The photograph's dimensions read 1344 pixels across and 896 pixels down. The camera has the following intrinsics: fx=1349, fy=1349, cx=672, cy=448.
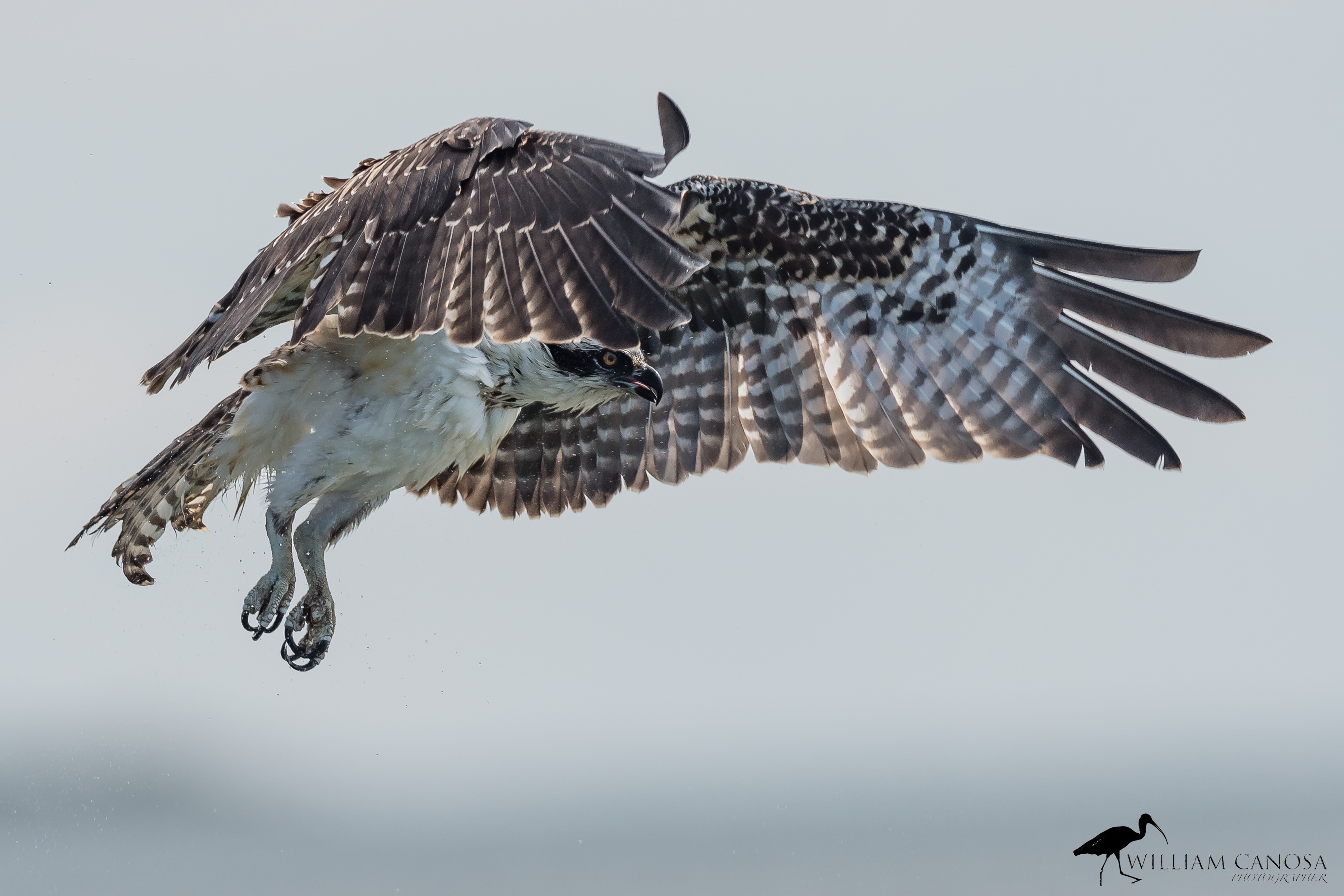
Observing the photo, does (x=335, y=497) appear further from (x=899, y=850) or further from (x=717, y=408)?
(x=899, y=850)

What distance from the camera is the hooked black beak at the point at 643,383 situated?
7.95 meters

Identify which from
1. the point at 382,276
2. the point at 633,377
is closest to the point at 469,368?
the point at 633,377

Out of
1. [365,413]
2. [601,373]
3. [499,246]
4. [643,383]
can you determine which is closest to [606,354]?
[601,373]

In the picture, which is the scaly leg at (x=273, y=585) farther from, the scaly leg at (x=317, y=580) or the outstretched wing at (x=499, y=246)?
the outstretched wing at (x=499, y=246)

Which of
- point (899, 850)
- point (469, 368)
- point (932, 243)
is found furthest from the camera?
point (899, 850)

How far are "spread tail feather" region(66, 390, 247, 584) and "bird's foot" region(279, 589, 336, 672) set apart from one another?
2.81ft

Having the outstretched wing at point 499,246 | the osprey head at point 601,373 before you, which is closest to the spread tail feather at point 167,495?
the outstretched wing at point 499,246

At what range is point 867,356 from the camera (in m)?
8.68

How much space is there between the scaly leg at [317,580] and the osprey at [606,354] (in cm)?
1

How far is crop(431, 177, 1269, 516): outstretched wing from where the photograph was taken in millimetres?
7914

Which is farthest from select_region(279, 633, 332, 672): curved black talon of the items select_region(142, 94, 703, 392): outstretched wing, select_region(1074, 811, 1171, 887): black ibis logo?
select_region(1074, 811, 1171, 887): black ibis logo

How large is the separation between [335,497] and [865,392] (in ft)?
11.0

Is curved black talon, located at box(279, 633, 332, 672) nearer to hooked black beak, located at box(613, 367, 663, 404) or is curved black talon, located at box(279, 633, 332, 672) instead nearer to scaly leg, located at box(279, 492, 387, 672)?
scaly leg, located at box(279, 492, 387, 672)

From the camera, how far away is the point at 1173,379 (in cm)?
768
